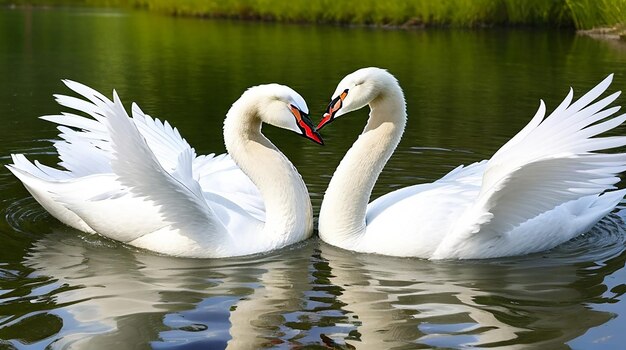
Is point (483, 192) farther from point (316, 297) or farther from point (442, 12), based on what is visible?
point (442, 12)

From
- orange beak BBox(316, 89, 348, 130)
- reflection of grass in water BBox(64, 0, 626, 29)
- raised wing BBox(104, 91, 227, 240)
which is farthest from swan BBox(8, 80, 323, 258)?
reflection of grass in water BBox(64, 0, 626, 29)

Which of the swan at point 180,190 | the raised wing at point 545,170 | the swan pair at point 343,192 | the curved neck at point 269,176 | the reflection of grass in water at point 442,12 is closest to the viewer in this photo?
the raised wing at point 545,170

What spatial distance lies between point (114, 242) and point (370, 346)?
2764 millimetres

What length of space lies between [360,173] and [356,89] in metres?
0.65

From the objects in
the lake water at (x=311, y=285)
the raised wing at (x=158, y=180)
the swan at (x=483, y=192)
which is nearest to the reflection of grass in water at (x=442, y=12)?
the lake water at (x=311, y=285)

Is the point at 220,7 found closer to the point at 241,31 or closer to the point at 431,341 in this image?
the point at 241,31

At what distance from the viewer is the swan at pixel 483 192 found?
19.6 ft

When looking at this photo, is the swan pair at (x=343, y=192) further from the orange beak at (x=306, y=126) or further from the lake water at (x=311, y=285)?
the lake water at (x=311, y=285)

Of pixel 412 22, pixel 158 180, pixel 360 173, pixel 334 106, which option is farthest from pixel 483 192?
pixel 412 22

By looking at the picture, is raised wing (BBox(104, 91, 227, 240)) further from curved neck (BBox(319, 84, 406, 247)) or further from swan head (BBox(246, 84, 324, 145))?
curved neck (BBox(319, 84, 406, 247))

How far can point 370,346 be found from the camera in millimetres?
4926

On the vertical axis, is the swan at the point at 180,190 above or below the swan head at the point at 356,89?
below

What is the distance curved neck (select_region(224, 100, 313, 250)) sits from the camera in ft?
22.4

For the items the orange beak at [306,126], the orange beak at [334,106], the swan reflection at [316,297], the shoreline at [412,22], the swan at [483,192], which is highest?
the shoreline at [412,22]
